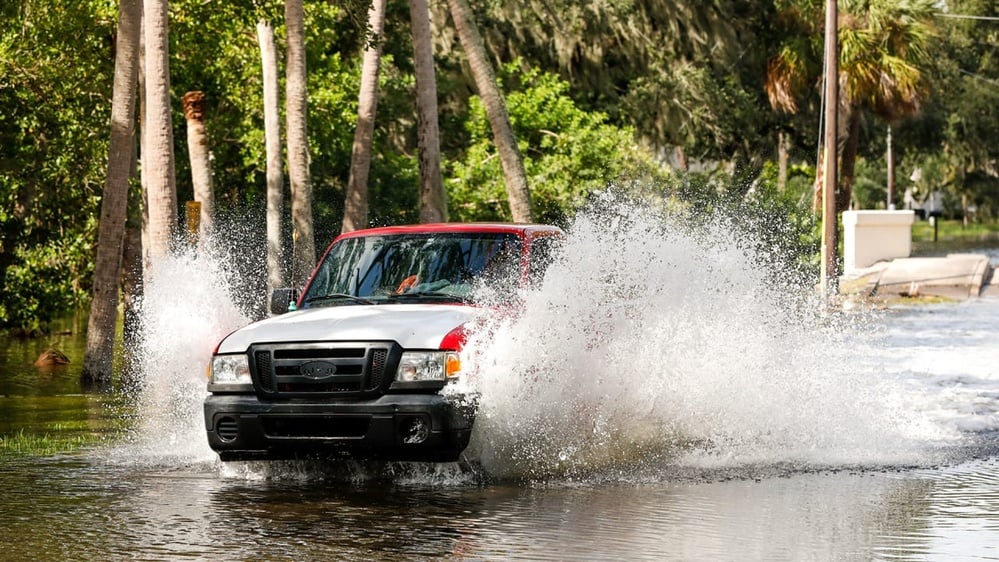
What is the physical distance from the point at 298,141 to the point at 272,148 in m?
1.56

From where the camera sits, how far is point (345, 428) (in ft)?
33.7

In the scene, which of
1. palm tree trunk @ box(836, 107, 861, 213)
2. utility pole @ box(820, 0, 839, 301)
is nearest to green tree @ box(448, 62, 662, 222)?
utility pole @ box(820, 0, 839, 301)

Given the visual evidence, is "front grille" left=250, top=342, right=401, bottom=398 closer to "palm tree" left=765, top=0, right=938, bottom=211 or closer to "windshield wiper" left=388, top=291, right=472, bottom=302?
"windshield wiper" left=388, top=291, right=472, bottom=302

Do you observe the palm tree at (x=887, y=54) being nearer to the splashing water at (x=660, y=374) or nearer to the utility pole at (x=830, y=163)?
the utility pole at (x=830, y=163)

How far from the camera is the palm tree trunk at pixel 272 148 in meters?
26.6

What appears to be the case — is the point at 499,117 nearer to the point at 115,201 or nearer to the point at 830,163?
the point at 830,163

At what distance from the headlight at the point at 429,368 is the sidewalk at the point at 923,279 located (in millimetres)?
27605

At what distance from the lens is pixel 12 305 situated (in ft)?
86.5

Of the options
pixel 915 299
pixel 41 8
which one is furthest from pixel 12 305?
pixel 915 299

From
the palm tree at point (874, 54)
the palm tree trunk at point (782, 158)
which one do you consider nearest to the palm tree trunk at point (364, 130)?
the palm tree at point (874, 54)

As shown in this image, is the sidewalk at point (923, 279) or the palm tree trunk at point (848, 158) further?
the palm tree trunk at point (848, 158)

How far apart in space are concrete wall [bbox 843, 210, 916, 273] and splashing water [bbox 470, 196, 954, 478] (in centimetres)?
2861

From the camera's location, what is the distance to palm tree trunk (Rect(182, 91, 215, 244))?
2458cm

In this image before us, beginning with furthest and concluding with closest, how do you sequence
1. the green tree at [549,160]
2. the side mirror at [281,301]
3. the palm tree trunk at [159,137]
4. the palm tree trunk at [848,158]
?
1. the palm tree trunk at [848,158]
2. the green tree at [549,160]
3. the palm tree trunk at [159,137]
4. the side mirror at [281,301]
